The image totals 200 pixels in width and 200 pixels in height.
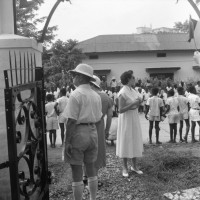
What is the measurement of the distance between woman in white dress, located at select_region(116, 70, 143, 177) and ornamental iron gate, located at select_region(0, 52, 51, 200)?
188cm

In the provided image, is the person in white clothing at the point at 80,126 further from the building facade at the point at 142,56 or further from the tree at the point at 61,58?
the building facade at the point at 142,56

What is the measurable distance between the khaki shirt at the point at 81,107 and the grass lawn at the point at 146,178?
4.62ft

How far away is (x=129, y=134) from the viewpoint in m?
5.18

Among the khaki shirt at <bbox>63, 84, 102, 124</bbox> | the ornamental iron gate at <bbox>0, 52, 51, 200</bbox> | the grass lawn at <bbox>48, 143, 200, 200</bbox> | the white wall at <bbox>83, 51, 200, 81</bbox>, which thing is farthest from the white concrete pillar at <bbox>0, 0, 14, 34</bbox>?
the white wall at <bbox>83, 51, 200, 81</bbox>

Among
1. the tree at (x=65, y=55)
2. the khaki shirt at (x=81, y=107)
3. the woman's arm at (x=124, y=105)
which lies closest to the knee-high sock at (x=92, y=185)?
the khaki shirt at (x=81, y=107)

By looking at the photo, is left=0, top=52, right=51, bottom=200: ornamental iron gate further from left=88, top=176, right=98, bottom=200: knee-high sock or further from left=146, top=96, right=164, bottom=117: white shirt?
left=146, top=96, right=164, bottom=117: white shirt

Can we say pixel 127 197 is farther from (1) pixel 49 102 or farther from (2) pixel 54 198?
(1) pixel 49 102

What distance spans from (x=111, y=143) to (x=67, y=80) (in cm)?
1412

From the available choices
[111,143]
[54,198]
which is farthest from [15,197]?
[111,143]

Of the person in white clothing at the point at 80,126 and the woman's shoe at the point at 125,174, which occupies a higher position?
the person in white clothing at the point at 80,126

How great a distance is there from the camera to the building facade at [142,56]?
98.0ft

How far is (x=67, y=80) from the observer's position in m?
22.0

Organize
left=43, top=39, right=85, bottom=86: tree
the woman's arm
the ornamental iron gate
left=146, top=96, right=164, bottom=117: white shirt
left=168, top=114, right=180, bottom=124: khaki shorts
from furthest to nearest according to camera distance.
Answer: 1. left=43, top=39, right=85, bottom=86: tree
2. left=168, top=114, right=180, bottom=124: khaki shorts
3. left=146, top=96, right=164, bottom=117: white shirt
4. the woman's arm
5. the ornamental iron gate

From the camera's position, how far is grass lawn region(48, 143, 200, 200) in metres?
4.61
